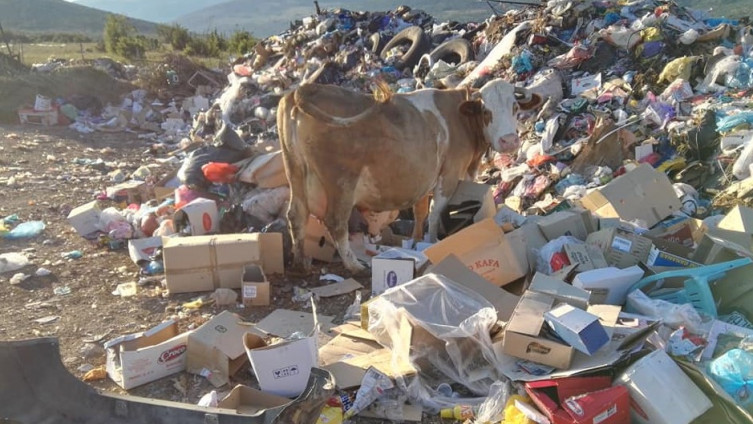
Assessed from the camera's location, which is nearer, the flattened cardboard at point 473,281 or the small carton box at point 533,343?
the small carton box at point 533,343

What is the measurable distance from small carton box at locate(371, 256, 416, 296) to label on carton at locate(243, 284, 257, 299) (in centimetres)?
93

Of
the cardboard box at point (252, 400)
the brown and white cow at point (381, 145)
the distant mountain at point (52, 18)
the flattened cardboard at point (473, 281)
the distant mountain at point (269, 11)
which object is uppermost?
the distant mountain at point (269, 11)

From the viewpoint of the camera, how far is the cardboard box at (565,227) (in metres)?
4.57

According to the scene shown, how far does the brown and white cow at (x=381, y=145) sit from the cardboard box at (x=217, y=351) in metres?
1.52

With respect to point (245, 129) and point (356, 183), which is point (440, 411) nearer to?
point (356, 183)

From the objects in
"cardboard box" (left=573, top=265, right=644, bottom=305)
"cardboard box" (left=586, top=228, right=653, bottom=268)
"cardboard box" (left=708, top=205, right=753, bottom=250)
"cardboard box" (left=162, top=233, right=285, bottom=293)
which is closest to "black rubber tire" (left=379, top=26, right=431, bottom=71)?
"cardboard box" (left=162, top=233, right=285, bottom=293)

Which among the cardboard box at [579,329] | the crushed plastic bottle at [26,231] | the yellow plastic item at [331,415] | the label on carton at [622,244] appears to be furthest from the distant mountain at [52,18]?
the cardboard box at [579,329]

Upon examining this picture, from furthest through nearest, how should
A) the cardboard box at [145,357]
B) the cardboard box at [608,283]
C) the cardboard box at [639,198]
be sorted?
1. the cardboard box at [639,198]
2. the cardboard box at [608,283]
3. the cardboard box at [145,357]

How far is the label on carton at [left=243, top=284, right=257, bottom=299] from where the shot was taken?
15.1 feet

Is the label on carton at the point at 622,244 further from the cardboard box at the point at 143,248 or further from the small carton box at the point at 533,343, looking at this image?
the cardboard box at the point at 143,248

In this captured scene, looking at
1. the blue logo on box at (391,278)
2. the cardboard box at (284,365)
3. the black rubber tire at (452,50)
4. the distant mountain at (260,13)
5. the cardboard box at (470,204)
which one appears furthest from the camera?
the distant mountain at (260,13)

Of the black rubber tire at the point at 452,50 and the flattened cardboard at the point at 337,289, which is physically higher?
the black rubber tire at the point at 452,50

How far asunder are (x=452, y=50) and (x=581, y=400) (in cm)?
932

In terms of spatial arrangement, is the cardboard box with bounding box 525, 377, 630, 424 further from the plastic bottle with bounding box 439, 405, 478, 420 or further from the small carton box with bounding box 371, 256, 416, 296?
the small carton box with bounding box 371, 256, 416, 296
